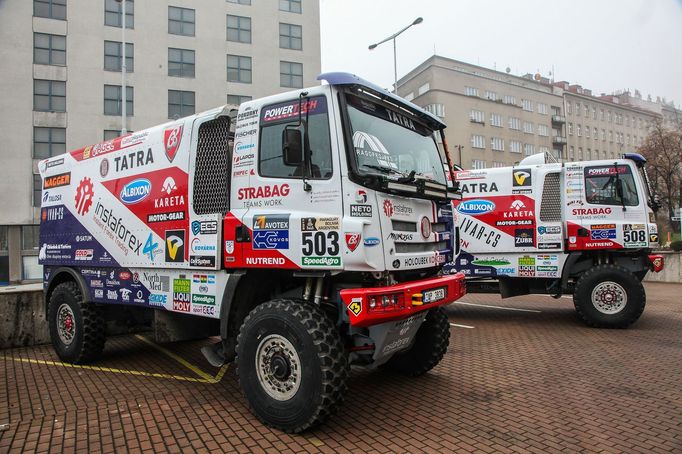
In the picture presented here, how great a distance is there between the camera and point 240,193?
477 centimetres

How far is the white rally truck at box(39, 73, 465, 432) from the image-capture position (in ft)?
13.2

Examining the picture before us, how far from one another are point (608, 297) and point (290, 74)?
31.7 m

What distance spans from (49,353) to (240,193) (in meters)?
4.94

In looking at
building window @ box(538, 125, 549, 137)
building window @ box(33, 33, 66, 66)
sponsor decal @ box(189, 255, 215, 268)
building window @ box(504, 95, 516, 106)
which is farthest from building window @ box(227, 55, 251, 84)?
building window @ box(538, 125, 549, 137)

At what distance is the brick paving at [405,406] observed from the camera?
3990mm

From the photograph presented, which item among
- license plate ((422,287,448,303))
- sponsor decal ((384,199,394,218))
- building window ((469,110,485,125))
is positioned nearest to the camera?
sponsor decal ((384,199,394,218))

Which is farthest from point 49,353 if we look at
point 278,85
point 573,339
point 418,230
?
point 278,85

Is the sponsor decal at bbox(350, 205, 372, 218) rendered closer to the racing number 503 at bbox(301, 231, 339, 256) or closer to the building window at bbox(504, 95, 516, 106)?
the racing number 503 at bbox(301, 231, 339, 256)

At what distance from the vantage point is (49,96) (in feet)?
98.1

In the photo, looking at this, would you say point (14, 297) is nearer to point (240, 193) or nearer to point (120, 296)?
point (120, 296)

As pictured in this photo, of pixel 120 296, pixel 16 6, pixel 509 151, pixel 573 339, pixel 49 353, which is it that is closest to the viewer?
pixel 120 296

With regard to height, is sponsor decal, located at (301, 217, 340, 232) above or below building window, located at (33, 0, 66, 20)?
below

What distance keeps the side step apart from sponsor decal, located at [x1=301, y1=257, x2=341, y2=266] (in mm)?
1585

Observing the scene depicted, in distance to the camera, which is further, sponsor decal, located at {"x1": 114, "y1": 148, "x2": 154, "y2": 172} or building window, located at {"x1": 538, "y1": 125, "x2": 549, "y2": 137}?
building window, located at {"x1": 538, "y1": 125, "x2": 549, "y2": 137}
